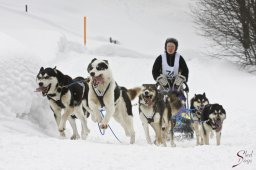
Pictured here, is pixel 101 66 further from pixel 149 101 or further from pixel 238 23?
pixel 238 23

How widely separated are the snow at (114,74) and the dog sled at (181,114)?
0.27 m

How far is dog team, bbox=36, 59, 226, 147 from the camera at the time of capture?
7082 mm

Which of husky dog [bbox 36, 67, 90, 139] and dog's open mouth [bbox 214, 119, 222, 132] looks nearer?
husky dog [bbox 36, 67, 90, 139]

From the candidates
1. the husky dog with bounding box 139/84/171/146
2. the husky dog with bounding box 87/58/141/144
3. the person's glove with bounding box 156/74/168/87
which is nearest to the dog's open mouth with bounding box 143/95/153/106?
the husky dog with bounding box 139/84/171/146

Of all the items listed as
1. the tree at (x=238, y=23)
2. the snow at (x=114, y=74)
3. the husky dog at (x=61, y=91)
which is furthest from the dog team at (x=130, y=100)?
the tree at (x=238, y=23)

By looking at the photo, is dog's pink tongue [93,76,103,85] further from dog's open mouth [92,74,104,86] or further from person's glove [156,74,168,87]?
person's glove [156,74,168,87]

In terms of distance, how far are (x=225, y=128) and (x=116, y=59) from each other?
850 cm

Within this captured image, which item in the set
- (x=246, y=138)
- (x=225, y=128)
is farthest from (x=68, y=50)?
(x=246, y=138)

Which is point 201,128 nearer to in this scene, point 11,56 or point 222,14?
point 11,56

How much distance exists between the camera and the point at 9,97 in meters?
7.59

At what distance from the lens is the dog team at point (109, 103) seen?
708 centimetres

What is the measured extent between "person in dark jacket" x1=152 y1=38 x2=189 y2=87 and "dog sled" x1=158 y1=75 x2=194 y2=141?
0.19 feet

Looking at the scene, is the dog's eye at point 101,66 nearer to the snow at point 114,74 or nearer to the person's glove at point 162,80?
the snow at point 114,74

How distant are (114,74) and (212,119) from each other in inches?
356
